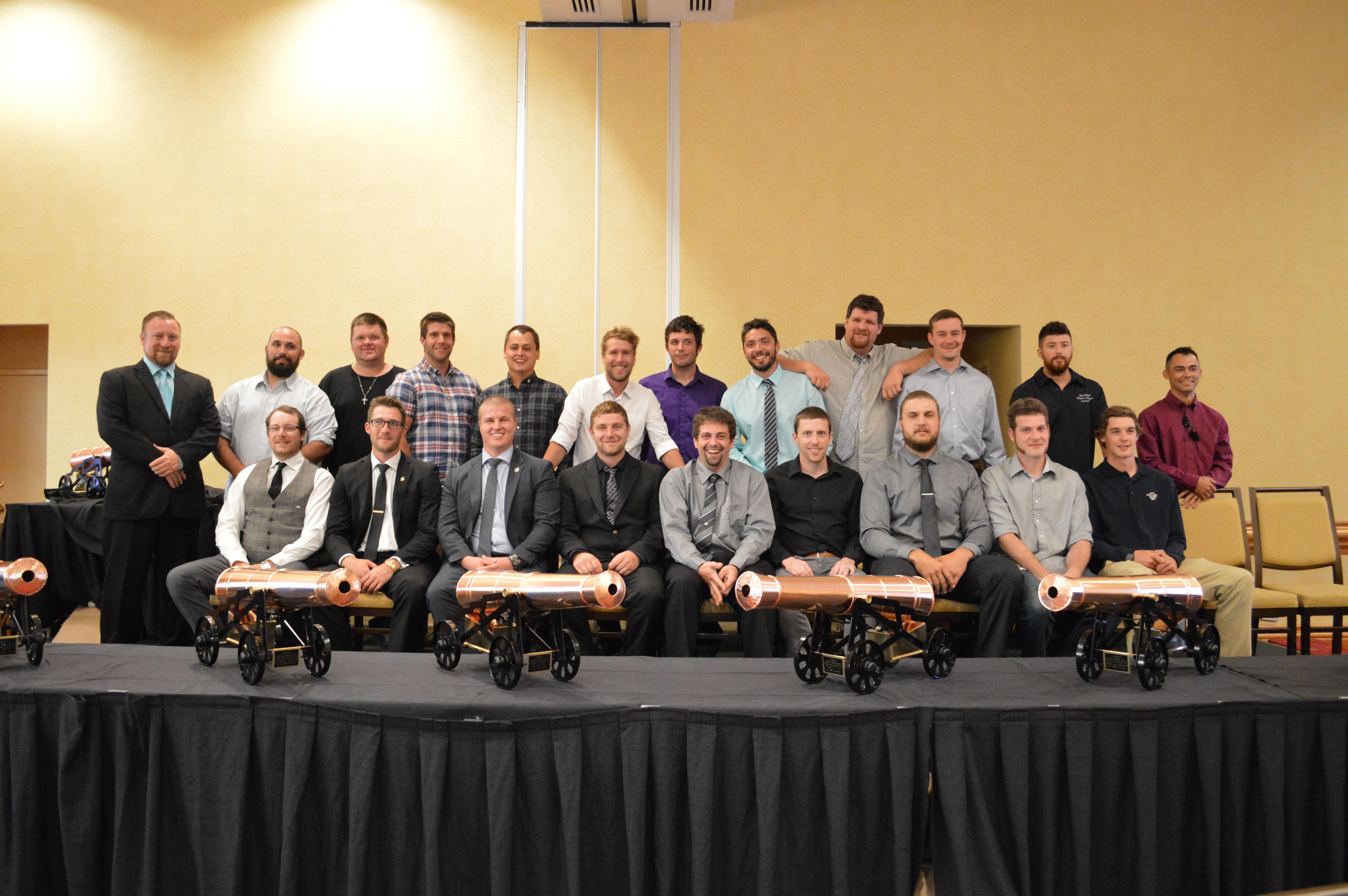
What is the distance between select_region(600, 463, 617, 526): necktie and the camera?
390cm

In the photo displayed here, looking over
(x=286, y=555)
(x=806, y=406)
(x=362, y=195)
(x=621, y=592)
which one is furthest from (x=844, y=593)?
(x=362, y=195)

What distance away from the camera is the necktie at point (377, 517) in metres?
3.88

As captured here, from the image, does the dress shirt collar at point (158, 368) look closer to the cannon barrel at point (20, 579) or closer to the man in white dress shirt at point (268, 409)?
the man in white dress shirt at point (268, 409)

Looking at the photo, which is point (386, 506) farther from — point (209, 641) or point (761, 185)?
point (761, 185)

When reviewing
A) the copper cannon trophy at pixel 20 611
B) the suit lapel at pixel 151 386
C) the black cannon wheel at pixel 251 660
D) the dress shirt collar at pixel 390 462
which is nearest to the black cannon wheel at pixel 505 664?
the black cannon wheel at pixel 251 660

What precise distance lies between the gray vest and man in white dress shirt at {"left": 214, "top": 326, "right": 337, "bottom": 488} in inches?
23.8

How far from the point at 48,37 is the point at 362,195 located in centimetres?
260

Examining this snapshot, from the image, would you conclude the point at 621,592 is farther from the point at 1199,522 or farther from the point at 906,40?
the point at 906,40

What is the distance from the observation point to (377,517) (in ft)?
12.8

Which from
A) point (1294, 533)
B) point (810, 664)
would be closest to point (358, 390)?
point (810, 664)

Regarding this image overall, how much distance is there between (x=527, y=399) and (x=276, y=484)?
1.29 m

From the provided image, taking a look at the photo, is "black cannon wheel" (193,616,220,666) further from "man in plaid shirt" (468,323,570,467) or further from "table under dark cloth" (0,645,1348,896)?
"man in plaid shirt" (468,323,570,467)

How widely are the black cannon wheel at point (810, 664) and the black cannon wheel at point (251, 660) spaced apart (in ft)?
4.40

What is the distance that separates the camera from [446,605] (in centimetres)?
357
